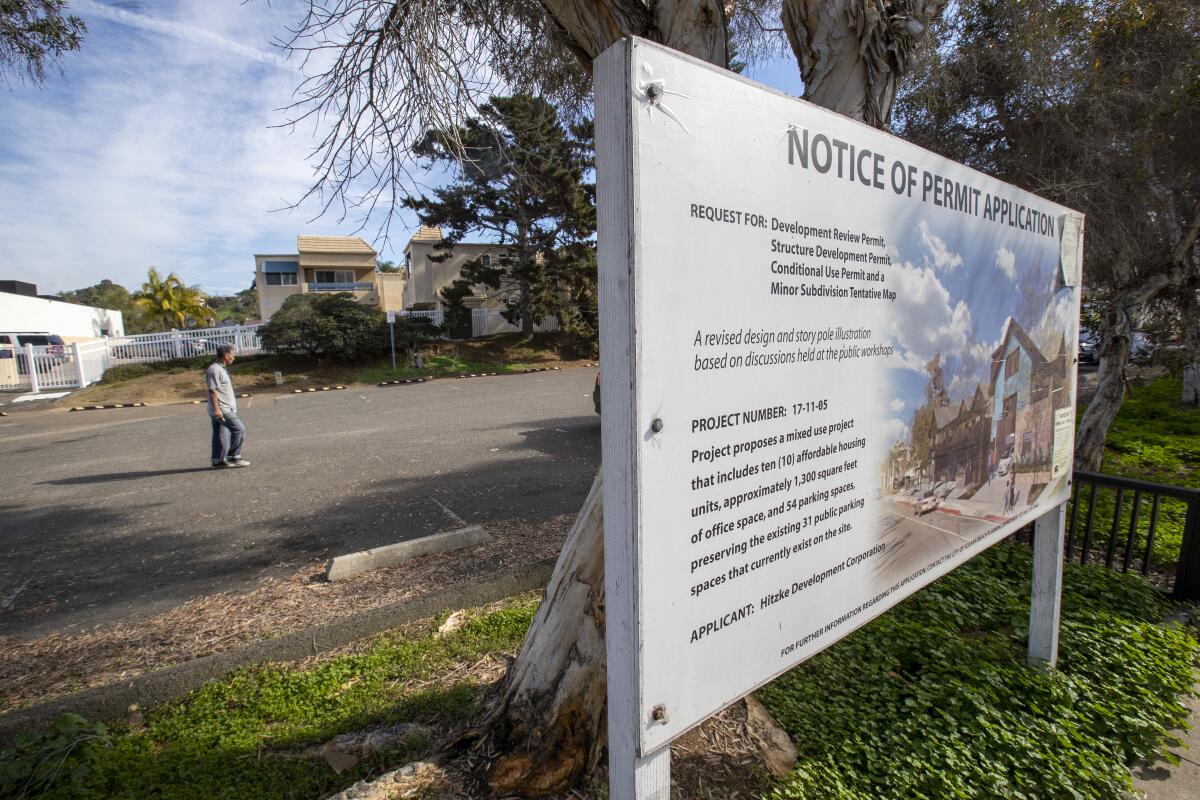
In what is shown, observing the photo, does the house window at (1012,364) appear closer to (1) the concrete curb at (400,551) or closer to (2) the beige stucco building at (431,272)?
(1) the concrete curb at (400,551)

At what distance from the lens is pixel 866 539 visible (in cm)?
177

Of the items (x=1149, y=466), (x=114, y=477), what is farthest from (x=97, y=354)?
(x=1149, y=466)

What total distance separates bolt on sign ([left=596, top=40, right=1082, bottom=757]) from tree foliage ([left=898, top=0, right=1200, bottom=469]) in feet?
17.0

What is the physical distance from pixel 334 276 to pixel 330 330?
29216 millimetres

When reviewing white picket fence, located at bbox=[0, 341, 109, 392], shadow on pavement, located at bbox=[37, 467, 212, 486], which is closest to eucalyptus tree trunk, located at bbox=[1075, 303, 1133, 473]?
shadow on pavement, located at bbox=[37, 467, 212, 486]

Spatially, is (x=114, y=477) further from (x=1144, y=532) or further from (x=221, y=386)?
(x=1144, y=532)

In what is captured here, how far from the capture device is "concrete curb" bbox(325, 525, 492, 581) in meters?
4.49

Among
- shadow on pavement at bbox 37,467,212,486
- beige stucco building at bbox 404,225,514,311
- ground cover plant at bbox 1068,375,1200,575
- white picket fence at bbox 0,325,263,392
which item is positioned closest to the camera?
ground cover plant at bbox 1068,375,1200,575

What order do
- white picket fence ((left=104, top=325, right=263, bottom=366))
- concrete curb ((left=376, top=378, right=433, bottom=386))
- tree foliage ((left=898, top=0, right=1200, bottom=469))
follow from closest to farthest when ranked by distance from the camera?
tree foliage ((left=898, top=0, right=1200, bottom=469)) → concrete curb ((left=376, top=378, right=433, bottom=386)) → white picket fence ((left=104, top=325, right=263, bottom=366))

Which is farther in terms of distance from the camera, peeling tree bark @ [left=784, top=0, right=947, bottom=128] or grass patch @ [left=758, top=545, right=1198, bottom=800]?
peeling tree bark @ [left=784, top=0, right=947, bottom=128]

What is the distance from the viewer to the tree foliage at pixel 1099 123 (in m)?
6.01

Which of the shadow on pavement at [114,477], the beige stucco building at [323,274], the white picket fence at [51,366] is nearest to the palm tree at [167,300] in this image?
the beige stucco building at [323,274]

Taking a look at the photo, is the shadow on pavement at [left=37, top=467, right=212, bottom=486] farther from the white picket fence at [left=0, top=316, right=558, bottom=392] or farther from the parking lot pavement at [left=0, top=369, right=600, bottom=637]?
the white picket fence at [left=0, top=316, right=558, bottom=392]

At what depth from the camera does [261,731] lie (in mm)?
2742
